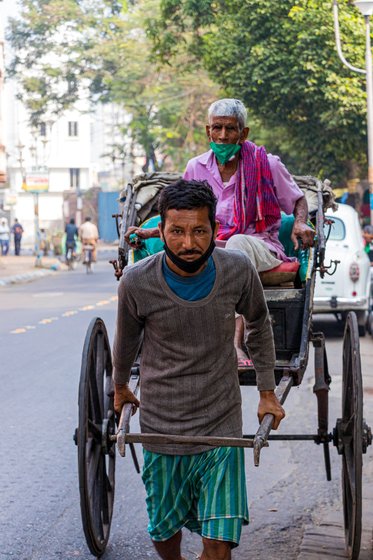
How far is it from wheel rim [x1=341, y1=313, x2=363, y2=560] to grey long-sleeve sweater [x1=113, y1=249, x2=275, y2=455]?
762 millimetres

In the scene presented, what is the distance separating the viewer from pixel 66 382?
1064 centimetres

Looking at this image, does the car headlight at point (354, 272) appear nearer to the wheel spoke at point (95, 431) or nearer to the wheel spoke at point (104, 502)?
the wheel spoke at point (104, 502)

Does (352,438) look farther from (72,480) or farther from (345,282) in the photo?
(345,282)

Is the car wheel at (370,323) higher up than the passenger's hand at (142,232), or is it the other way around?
the passenger's hand at (142,232)

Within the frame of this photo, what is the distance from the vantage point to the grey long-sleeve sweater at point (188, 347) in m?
4.09

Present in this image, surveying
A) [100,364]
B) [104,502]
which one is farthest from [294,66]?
[104,502]

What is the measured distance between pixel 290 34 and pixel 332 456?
20.8m

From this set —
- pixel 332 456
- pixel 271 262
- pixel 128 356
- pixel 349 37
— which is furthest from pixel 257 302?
pixel 349 37

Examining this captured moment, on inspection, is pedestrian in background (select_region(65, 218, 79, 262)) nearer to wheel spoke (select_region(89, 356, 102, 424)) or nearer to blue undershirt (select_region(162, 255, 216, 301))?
wheel spoke (select_region(89, 356, 102, 424))

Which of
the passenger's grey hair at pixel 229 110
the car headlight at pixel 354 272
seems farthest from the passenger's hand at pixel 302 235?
the car headlight at pixel 354 272

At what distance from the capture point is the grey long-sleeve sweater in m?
4.09

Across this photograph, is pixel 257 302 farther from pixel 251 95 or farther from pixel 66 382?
pixel 251 95

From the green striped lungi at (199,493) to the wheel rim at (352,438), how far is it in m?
0.72

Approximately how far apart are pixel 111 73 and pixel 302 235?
155 ft
